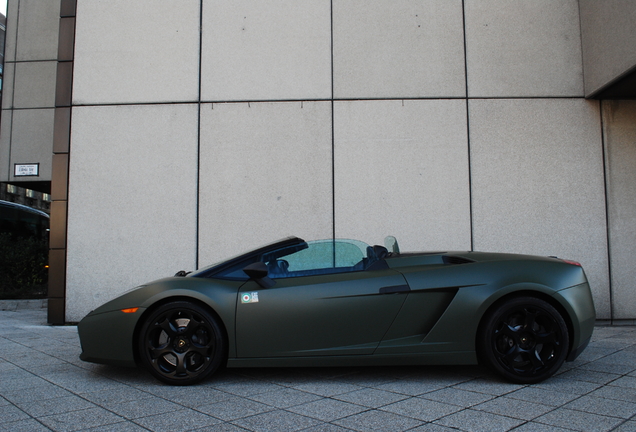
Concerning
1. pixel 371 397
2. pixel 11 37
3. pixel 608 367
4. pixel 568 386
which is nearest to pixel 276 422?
pixel 371 397

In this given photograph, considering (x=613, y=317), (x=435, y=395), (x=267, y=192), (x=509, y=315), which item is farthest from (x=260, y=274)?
(x=613, y=317)

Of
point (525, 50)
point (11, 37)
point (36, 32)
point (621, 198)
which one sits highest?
point (36, 32)

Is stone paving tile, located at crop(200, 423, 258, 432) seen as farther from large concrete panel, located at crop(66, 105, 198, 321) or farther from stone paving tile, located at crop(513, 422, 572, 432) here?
large concrete panel, located at crop(66, 105, 198, 321)

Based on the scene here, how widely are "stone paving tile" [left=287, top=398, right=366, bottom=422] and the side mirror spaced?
0.89 m

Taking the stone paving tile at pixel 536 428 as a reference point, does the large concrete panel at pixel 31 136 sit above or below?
above

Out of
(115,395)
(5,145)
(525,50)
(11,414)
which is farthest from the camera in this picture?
(5,145)

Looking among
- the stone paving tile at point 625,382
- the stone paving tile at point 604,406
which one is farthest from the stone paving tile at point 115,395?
the stone paving tile at point 625,382

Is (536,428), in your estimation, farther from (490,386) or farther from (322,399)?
(322,399)

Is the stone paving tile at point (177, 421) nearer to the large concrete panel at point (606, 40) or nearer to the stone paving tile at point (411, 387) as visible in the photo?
the stone paving tile at point (411, 387)

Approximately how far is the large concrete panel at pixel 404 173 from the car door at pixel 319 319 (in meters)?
2.87

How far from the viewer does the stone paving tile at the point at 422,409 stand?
8.46 ft

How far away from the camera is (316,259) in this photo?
3518 mm

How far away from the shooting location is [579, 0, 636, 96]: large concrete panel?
5.13m

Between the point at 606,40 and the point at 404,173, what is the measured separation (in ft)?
9.21
